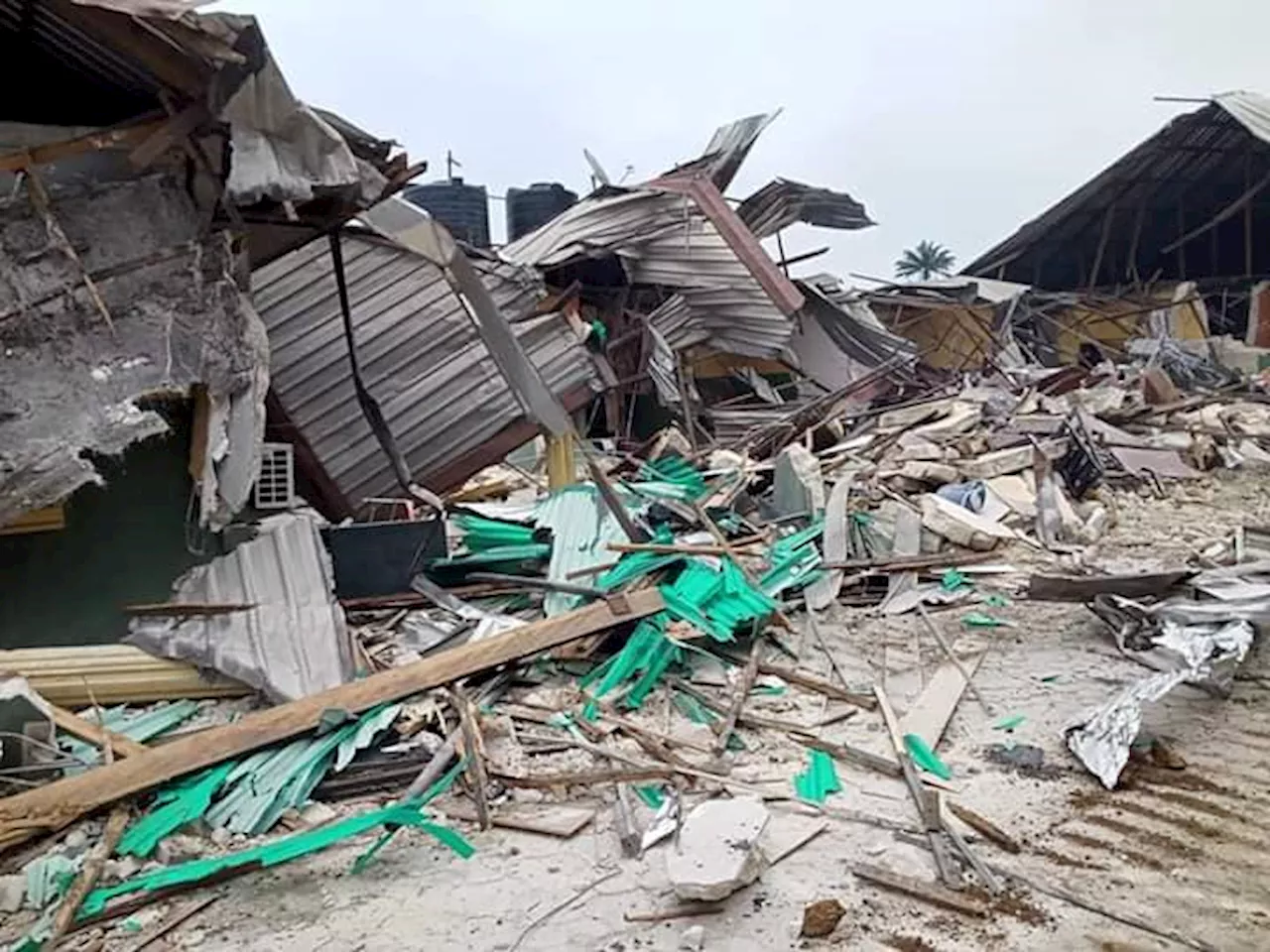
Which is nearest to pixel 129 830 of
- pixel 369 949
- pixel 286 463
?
pixel 369 949

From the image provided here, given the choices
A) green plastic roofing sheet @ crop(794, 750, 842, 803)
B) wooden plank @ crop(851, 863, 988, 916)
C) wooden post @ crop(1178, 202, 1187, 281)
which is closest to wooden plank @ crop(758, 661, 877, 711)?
green plastic roofing sheet @ crop(794, 750, 842, 803)

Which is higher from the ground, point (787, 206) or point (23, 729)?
point (787, 206)

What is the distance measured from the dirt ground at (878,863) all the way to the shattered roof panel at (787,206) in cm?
1198

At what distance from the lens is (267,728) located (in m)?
4.23

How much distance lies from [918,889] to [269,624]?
3.52m

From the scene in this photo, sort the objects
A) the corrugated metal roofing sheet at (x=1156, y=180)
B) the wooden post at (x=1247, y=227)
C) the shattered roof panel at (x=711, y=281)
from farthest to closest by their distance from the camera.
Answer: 1. the wooden post at (x=1247, y=227)
2. the corrugated metal roofing sheet at (x=1156, y=180)
3. the shattered roof panel at (x=711, y=281)

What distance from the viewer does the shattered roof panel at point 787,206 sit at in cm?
1578

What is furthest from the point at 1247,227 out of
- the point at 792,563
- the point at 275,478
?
the point at 275,478

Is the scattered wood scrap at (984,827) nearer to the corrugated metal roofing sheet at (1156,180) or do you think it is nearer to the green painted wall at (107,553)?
the green painted wall at (107,553)

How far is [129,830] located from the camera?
381 centimetres

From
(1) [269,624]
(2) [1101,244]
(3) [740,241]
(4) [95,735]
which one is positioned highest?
(3) [740,241]

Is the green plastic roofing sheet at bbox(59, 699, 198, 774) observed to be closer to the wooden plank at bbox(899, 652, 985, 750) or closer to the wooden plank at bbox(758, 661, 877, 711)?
the wooden plank at bbox(758, 661, 877, 711)

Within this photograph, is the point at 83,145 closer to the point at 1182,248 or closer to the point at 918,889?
the point at 918,889

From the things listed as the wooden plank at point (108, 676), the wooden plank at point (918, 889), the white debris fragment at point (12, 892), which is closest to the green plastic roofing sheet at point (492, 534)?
the wooden plank at point (108, 676)
